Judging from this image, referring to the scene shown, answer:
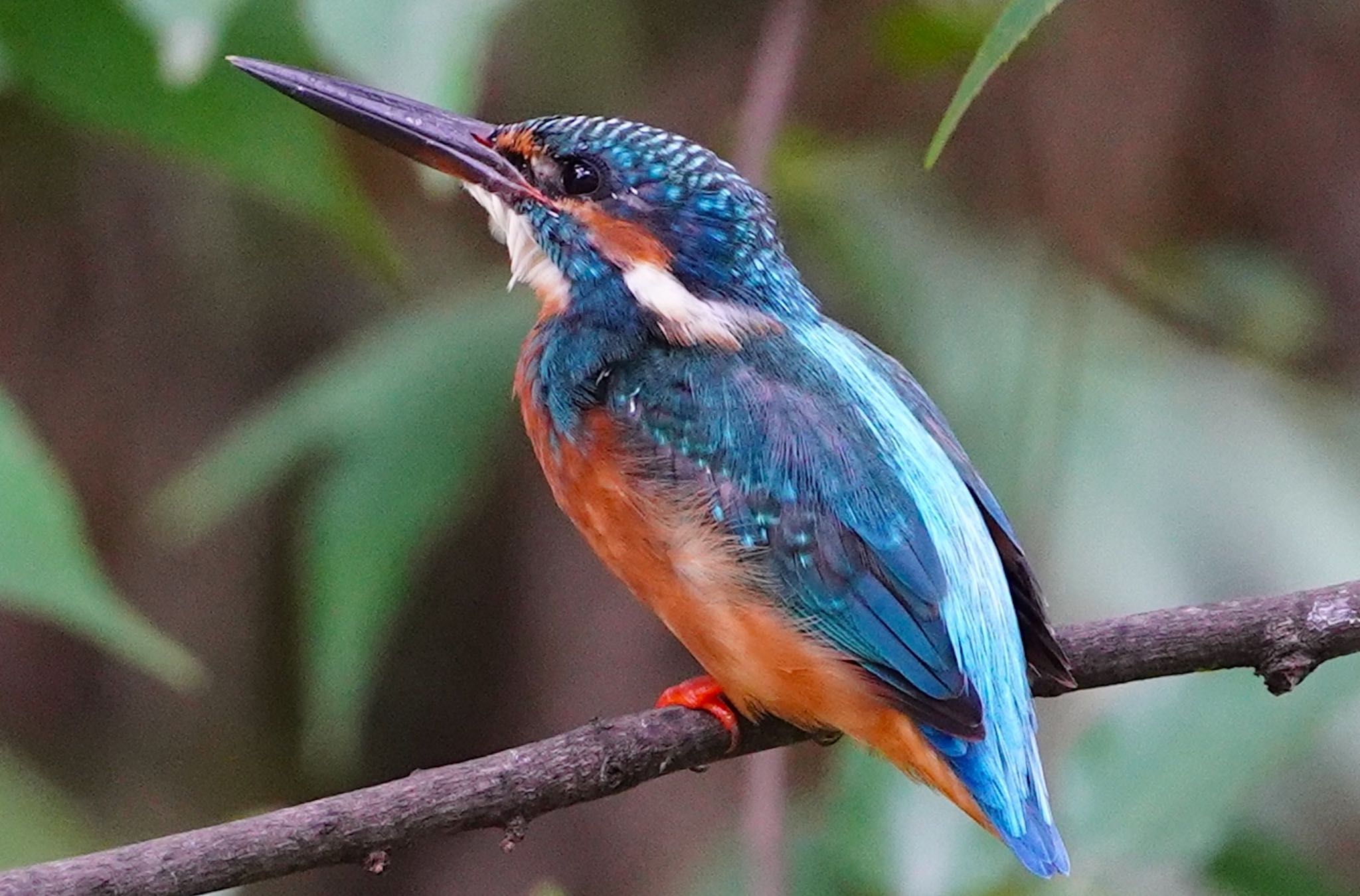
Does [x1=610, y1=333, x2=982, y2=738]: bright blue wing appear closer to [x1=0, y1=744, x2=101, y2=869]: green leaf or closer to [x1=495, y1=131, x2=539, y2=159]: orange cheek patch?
[x1=495, y1=131, x2=539, y2=159]: orange cheek patch

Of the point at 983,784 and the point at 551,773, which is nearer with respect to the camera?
the point at 551,773

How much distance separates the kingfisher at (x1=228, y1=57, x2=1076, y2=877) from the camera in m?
1.73

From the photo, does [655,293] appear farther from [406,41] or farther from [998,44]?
[998,44]

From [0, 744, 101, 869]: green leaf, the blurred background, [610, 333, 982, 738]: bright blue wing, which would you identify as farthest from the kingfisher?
[0, 744, 101, 869]: green leaf

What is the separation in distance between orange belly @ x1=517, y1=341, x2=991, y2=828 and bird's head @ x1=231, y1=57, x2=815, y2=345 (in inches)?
9.4

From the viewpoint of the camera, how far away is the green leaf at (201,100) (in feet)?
7.54

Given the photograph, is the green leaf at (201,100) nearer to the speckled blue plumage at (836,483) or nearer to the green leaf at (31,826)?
the speckled blue plumage at (836,483)

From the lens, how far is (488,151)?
2117 mm

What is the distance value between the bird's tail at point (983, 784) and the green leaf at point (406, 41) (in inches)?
29.9

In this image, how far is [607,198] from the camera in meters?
2.09

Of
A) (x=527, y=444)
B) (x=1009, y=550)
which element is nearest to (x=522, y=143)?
(x=1009, y=550)

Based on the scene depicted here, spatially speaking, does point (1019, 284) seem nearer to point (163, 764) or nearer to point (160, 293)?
point (160, 293)

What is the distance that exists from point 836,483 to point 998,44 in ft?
1.86

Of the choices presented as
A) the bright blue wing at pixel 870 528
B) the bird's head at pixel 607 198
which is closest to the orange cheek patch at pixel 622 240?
the bird's head at pixel 607 198
